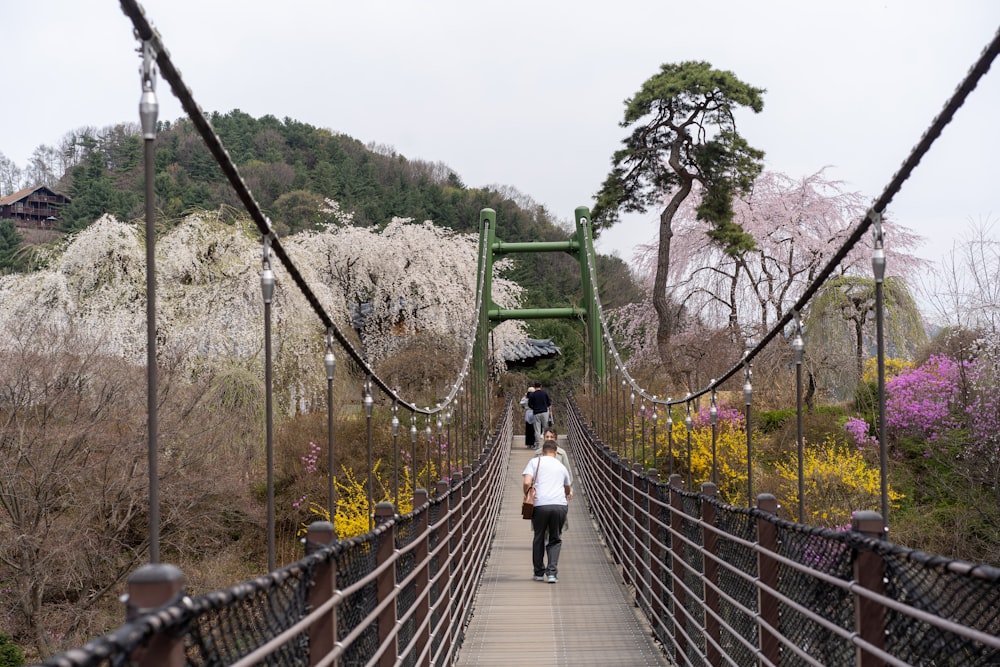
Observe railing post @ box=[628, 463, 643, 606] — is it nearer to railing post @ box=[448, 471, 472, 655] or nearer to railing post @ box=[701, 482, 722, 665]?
railing post @ box=[448, 471, 472, 655]

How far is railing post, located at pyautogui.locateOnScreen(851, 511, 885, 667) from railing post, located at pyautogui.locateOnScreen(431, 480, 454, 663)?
3062mm

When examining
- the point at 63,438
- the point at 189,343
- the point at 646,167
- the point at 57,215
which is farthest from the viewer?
the point at 57,215

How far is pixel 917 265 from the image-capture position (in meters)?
25.7

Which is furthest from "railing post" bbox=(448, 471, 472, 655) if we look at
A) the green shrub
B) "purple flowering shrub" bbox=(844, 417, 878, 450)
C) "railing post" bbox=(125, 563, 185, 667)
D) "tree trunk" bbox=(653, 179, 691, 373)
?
"tree trunk" bbox=(653, 179, 691, 373)

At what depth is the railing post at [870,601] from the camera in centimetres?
246

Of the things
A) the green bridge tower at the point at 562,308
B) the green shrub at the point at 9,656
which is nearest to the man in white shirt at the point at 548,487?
the green shrub at the point at 9,656

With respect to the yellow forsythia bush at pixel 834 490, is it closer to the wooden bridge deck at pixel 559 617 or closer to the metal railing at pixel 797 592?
the wooden bridge deck at pixel 559 617

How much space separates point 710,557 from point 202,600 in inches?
139

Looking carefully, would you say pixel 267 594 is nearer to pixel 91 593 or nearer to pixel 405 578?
pixel 405 578

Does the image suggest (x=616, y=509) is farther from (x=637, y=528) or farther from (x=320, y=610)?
(x=320, y=610)

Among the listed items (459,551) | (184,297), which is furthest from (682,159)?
(459,551)

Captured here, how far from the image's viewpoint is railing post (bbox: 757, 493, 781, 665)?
11.8ft

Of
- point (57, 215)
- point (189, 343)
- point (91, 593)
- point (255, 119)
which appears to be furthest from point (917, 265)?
point (255, 119)

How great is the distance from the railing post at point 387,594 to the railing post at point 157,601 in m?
1.97
